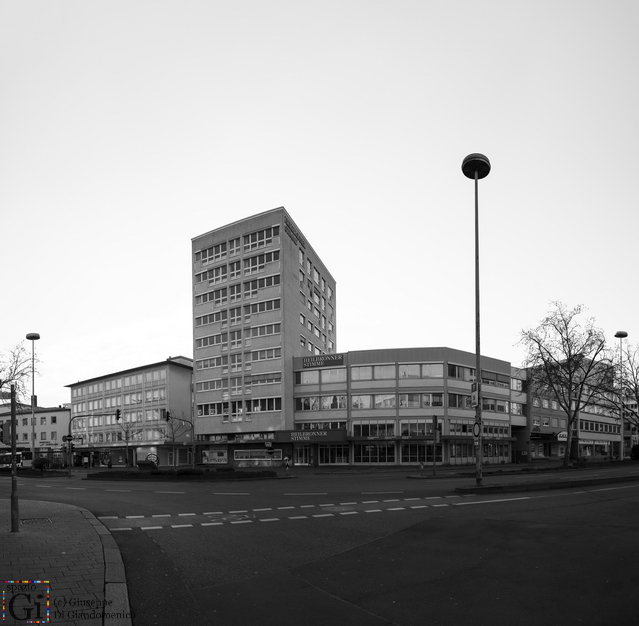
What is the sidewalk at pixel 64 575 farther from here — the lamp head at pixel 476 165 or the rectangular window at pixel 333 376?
the rectangular window at pixel 333 376

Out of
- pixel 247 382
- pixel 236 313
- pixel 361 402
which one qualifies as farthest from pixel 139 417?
pixel 361 402

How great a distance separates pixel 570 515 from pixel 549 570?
6.08 metres

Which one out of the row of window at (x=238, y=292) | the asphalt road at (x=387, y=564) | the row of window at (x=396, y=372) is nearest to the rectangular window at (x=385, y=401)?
the row of window at (x=396, y=372)

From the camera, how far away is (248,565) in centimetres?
934

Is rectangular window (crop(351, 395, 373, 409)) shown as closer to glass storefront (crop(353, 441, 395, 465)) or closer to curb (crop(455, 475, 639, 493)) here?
glass storefront (crop(353, 441, 395, 465))

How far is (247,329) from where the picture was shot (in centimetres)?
7081

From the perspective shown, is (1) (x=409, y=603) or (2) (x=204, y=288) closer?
(1) (x=409, y=603)

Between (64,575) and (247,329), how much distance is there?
6287 centimetres

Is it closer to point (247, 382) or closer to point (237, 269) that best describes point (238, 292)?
point (237, 269)

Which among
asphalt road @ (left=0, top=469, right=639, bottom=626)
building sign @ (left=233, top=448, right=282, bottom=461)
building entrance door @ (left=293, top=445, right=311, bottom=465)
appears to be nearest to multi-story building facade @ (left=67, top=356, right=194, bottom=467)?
building sign @ (left=233, top=448, right=282, bottom=461)

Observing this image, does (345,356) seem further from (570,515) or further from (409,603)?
(409,603)

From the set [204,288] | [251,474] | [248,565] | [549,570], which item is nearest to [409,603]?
[549,570]

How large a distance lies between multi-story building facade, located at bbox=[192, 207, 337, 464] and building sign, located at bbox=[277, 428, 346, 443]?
961 mm

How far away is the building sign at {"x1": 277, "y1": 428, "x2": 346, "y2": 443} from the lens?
64062 mm
